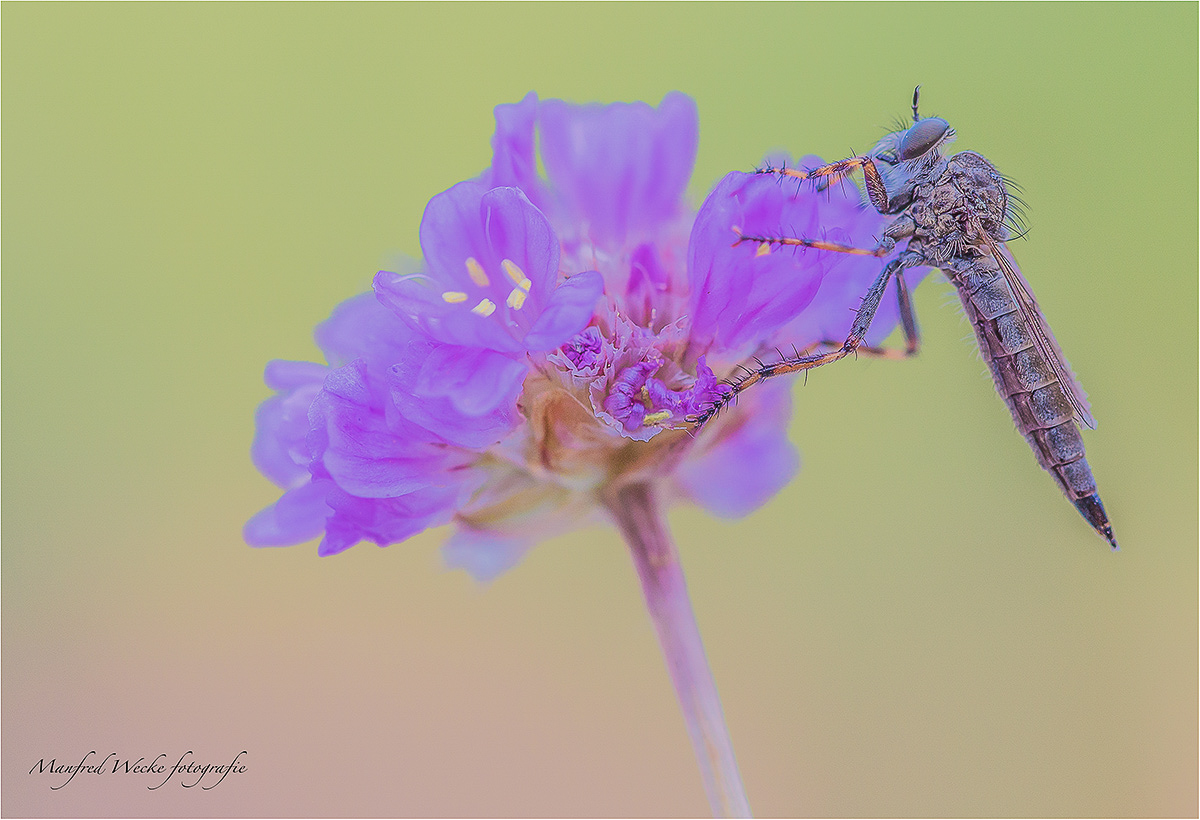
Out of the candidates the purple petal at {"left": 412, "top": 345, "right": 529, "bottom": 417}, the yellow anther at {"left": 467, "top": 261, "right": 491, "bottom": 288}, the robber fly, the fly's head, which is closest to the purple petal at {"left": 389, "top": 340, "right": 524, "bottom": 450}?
the purple petal at {"left": 412, "top": 345, "right": 529, "bottom": 417}

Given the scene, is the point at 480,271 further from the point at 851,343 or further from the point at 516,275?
the point at 851,343

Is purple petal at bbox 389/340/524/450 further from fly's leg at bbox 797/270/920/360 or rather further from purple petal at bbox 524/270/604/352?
fly's leg at bbox 797/270/920/360

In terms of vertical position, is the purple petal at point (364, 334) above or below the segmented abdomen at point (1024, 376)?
above

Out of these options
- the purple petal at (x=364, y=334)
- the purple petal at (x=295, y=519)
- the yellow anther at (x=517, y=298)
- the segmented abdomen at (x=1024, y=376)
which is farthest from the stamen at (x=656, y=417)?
the segmented abdomen at (x=1024, y=376)

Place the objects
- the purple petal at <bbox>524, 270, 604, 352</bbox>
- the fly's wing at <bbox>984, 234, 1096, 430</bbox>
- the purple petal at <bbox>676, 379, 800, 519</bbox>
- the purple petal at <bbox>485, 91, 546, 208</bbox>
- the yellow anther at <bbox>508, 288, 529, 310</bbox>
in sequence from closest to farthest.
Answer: the purple petal at <bbox>524, 270, 604, 352</bbox> < the yellow anther at <bbox>508, 288, 529, 310</bbox> < the purple petal at <bbox>485, 91, 546, 208</bbox> < the purple petal at <bbox>676, 379, 800, 519</bbox> < the fly's wing at <bbox>984, 234, 1096, 430</bbox>

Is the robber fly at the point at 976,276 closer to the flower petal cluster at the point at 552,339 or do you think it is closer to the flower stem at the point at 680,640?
the flower petal cluster at the point at 552,339

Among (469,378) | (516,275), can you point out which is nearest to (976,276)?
(516,275)
